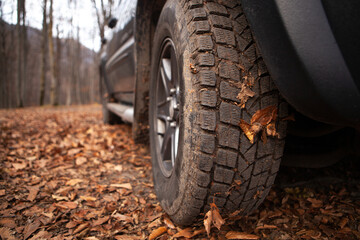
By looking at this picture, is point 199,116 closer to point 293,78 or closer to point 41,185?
point 293,78

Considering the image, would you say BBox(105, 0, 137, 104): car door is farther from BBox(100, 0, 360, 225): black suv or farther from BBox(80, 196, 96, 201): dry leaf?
BBox(80, 196, 96, 201): dry leaf

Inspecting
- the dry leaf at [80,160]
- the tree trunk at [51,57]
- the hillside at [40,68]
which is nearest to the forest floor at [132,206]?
the dry leaf at [80,160]

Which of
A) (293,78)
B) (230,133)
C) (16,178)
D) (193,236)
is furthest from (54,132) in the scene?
(293,78)

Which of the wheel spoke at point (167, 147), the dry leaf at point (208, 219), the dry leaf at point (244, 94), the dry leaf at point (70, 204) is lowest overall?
the dry leaf at point (70, 204)

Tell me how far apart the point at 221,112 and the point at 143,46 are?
1264 millimetres

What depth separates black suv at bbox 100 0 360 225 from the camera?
0.65m

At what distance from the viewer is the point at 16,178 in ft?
5.90

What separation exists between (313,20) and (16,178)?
7.00 ft

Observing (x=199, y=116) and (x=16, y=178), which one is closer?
(x=199, y=116)

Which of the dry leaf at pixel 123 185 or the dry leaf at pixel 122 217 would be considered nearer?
the dry leaf at pixel 122 217

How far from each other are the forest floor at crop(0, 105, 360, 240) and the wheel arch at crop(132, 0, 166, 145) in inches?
24.3

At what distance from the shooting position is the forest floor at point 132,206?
1159 millimetres

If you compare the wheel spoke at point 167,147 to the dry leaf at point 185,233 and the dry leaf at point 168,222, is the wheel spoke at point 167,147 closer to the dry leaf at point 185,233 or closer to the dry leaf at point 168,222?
the dry leaf at point 168,222

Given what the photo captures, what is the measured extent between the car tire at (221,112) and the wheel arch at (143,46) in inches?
36.3
